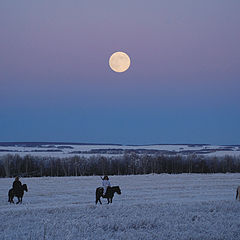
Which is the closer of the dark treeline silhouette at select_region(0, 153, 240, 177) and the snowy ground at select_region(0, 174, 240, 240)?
the snowy ground at select_region(0, 174, 240, 240)

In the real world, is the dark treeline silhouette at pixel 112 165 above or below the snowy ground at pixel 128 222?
above

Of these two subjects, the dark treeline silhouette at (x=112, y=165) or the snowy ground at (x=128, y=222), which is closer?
the snowy ground at (x=128, y=222)

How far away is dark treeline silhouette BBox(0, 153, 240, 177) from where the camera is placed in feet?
250

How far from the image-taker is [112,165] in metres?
81.8

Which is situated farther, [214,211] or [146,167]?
[146,167]

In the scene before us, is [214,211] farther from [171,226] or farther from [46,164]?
[46,164]

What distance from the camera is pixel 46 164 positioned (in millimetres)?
78938

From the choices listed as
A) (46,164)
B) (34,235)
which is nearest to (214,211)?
(34,235)

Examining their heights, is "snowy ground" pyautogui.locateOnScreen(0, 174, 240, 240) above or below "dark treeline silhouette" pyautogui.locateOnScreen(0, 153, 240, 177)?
below

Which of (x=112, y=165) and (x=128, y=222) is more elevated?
(x=112, y=165)

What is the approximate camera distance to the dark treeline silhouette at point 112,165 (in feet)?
250

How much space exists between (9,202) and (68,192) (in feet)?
29.9

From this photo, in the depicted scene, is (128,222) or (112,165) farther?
(112,165)

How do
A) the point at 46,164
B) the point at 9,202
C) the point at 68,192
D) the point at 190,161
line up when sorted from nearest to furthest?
1. the point at 9,202
2. the point at 68,192
3. the point at 46,164
4. the point at 190,161
